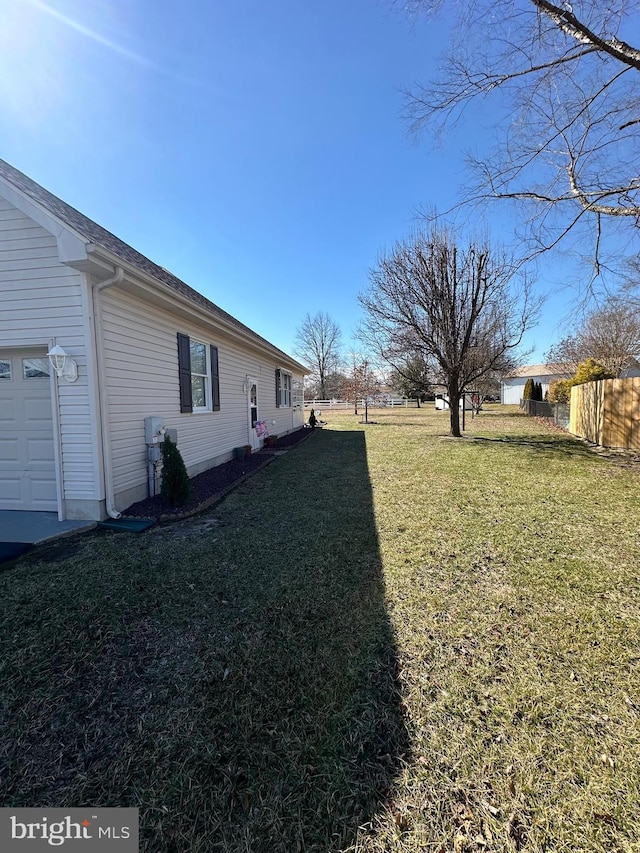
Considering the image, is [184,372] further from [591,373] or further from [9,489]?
[591,373]

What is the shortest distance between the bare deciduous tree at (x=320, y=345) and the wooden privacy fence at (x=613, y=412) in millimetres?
37124

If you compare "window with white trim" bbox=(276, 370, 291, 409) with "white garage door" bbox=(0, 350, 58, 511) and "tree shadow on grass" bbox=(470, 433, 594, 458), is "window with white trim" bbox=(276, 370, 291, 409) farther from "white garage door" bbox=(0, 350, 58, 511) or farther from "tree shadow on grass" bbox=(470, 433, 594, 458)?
"white garage door" bbox=(0, 350, 58, 511)

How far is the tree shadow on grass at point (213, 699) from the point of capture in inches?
61.1

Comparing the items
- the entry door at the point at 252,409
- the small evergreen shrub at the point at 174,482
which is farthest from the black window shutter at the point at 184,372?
the entry door at the point at 252,409

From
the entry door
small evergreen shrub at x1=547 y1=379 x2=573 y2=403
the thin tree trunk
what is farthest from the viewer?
small evergreen shrub at x1=547 y1=379 x2=573 y2=403

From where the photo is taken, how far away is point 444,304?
12164mm

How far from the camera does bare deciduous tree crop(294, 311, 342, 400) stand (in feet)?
155

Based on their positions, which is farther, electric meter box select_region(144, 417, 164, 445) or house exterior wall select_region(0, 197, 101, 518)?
electric meter box select_region(144, 417, 164, 445)

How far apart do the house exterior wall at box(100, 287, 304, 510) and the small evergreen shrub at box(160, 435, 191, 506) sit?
1.55ft

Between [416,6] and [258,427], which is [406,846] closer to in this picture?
[416,6]

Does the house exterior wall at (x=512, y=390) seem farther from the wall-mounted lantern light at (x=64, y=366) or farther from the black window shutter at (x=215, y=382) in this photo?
the wall-mounted lantern light at (x=64, y=366)

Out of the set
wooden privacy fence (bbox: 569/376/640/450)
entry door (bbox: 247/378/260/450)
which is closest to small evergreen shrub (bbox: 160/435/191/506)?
entry door (bbox: 247/378/260/450)
